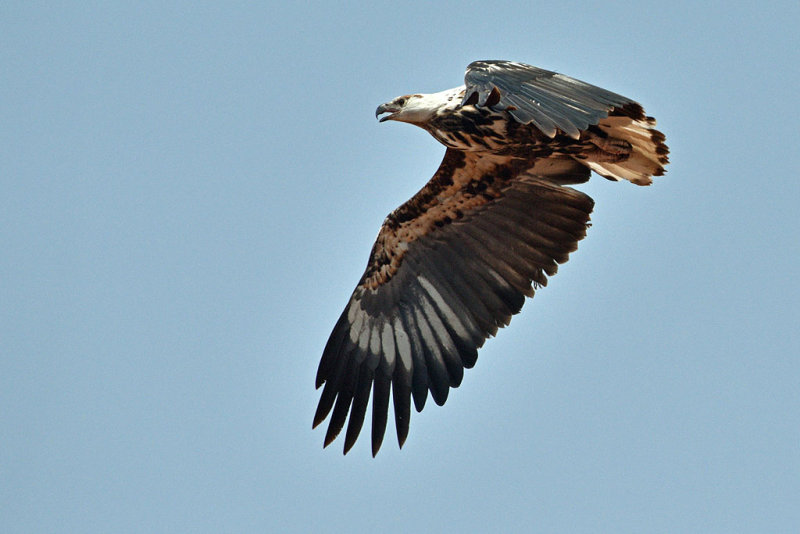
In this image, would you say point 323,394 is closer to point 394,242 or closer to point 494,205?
point 394,242

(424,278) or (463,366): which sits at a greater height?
(424,278)

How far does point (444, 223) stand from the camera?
41.4 feet

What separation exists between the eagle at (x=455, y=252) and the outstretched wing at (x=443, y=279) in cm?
1

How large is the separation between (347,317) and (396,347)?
664 mm

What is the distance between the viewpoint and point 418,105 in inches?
456

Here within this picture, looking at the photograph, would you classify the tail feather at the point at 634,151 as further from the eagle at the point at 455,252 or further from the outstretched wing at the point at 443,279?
the outstretched wing at the point at 443,279

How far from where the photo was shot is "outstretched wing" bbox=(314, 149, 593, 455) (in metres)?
12.2

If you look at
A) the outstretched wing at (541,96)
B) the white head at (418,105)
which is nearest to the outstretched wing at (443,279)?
the white head at (418,105)

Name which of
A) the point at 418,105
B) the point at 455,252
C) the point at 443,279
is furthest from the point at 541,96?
the point at 443,279

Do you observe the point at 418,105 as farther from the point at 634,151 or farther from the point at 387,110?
the point at 634,151

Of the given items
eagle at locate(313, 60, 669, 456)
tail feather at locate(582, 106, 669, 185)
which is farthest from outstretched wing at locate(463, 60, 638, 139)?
eagle at locate(313, 60, 669, 456)

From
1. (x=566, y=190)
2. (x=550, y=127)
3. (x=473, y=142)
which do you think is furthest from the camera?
(x=566, y=190)

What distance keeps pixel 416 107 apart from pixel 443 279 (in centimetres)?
196

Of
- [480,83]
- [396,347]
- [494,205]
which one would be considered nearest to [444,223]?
[494,205]
